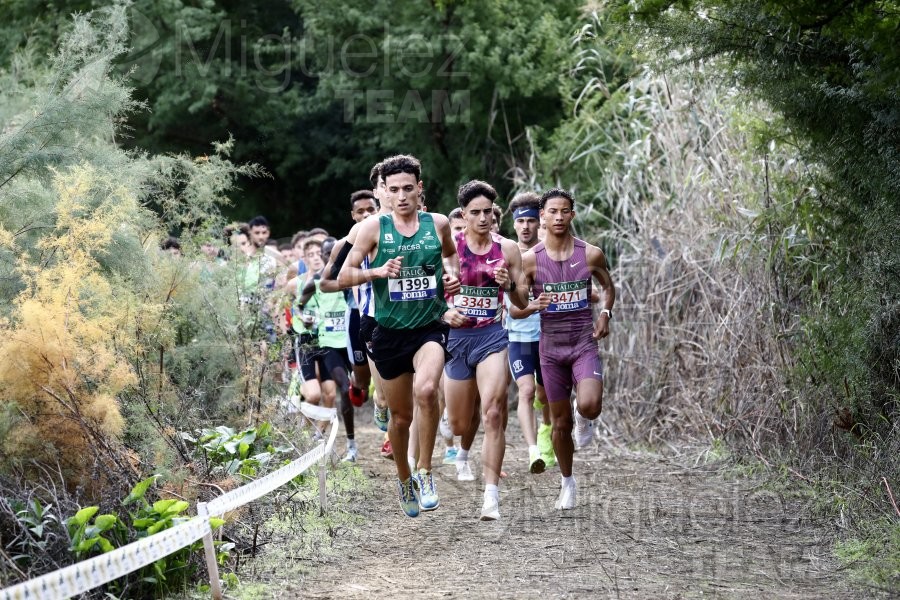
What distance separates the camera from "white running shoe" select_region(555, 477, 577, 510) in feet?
29.4

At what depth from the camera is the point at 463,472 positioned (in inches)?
424

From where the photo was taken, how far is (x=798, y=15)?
677 centimetres

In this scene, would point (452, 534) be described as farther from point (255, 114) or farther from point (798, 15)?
point (255, 114)

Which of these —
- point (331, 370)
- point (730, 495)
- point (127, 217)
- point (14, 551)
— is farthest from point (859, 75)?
→ point (331, 370)

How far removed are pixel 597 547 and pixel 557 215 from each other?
2.86 metres

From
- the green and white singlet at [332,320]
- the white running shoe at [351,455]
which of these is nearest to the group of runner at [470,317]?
the white running shoe at [351,455]

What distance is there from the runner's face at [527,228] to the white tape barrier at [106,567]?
5.56 meters

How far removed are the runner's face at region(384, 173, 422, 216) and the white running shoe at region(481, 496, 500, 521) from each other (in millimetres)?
2027

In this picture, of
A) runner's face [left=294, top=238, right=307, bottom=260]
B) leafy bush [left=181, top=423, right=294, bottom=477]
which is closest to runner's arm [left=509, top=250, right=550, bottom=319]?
leafy bush [left=181, top=423, right=294, bottom=477]

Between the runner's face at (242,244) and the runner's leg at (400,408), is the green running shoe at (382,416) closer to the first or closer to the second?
the runner's face at (242,244)

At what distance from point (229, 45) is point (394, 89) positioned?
3244 mm

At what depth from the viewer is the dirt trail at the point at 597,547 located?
6348 millimetres

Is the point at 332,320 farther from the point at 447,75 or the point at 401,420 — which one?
the point at 447,75

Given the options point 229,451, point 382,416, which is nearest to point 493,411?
point 229,451
